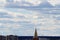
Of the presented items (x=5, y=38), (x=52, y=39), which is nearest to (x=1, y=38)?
A: (x=5, y=38)

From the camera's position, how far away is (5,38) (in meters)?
146

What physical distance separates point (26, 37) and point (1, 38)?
39.1 m

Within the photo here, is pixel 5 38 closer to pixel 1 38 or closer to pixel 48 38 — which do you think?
pixel 1 38

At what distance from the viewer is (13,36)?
139 metres

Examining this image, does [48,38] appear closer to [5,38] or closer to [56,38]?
[56,38]

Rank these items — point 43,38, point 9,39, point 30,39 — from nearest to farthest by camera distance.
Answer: point 9,39
point 30,39
point 43,38

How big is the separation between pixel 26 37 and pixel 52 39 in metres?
18.7

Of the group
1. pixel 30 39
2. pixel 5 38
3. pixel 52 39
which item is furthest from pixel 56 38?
pixel 5 38

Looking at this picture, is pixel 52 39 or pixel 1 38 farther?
pixel 52 39

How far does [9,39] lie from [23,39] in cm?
3818

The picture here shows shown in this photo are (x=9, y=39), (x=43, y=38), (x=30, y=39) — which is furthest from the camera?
(x=43, y=38)

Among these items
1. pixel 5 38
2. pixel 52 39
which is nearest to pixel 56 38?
pixel 52 39

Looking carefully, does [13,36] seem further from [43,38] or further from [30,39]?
[43,38]

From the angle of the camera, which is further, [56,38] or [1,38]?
[56,38]
